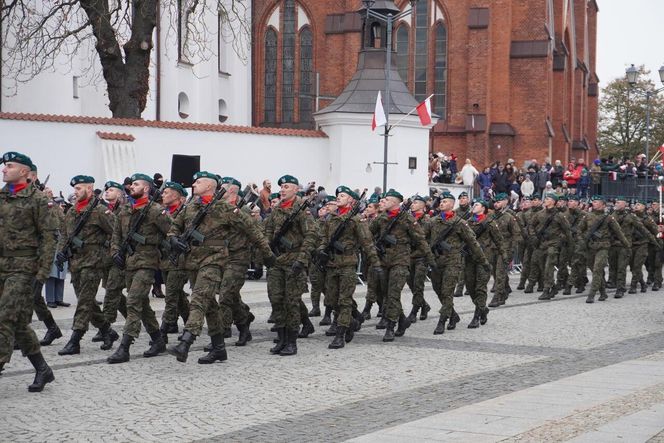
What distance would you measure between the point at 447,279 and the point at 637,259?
9.13 m

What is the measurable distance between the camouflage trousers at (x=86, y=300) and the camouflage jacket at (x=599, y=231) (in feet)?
37.1

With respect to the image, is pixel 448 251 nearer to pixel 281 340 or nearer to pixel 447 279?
pixel 447 279

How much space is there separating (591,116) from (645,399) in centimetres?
5755

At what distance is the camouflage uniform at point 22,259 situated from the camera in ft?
30.3

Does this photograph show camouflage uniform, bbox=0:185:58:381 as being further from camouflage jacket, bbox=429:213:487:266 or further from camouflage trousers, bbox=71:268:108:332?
camouflage jacket, bbox=429:213:487:266

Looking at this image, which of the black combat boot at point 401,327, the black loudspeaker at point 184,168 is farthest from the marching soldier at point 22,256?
the black loudspeaker at point 184,168

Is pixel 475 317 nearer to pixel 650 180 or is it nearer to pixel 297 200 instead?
pixel 297 200

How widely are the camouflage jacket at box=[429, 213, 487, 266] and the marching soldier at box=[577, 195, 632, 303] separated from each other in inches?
218

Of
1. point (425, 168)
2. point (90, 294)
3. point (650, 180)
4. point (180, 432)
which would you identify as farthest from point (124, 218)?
point (650, 180)

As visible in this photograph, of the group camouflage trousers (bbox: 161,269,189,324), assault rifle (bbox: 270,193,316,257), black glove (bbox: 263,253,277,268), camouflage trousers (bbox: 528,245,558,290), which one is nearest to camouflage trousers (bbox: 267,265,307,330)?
assault rifle (bbox: 270,193,316,257)

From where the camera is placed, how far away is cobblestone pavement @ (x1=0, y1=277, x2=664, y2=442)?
8047mm

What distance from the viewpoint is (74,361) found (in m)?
11.2

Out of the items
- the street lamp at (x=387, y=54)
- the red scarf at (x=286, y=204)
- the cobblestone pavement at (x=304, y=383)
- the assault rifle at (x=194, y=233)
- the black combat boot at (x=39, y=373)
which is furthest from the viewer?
the street lamp at (x=387, y=54)

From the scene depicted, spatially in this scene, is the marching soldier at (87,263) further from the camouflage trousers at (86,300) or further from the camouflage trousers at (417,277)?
the camouflage trousers at (417,277)
